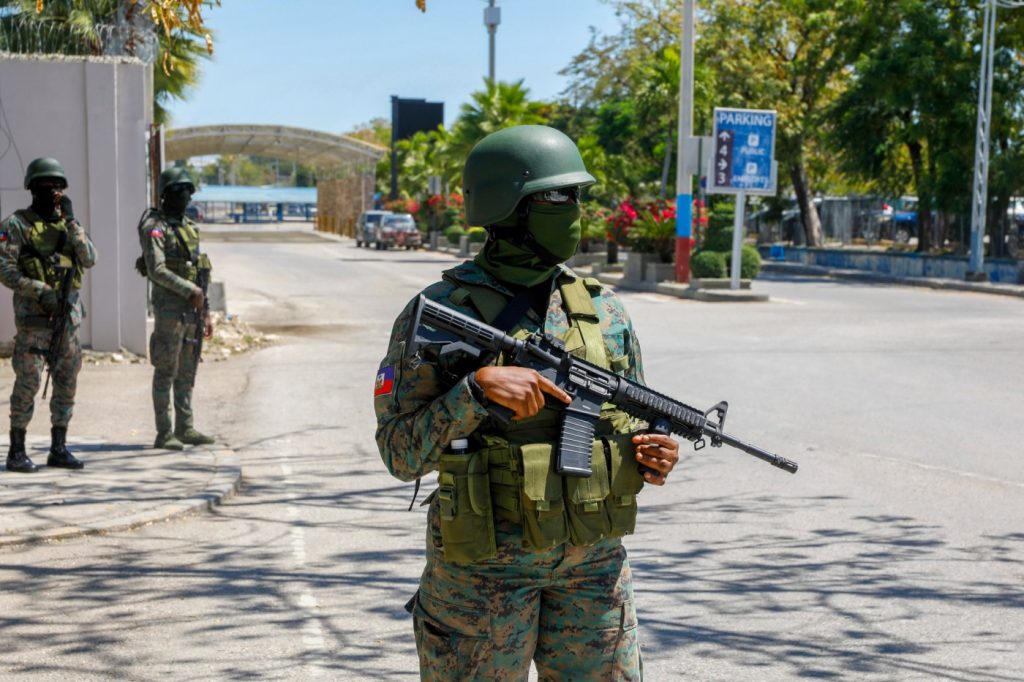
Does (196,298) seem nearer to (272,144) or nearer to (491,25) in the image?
(491,25)

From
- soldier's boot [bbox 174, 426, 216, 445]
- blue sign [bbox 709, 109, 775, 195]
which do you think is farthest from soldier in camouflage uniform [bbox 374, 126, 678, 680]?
blue sign [bbox 709, 109, 775, 195]

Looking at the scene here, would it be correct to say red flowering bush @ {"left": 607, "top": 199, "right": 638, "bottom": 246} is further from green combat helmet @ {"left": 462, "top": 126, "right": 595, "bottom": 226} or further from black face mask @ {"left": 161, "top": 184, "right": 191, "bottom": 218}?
green combat helmet @ {"left": 462, "top": 126, "right": 595, "bottom": 226}

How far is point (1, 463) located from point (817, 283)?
969 inches

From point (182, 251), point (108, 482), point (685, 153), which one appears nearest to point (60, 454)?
point (108, 482)

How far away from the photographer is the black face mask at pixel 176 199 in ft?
26.9

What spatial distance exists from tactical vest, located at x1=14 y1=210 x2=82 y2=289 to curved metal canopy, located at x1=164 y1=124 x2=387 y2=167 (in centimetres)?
5017

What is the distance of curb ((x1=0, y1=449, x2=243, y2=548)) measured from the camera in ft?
20.8

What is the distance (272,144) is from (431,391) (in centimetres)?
6734

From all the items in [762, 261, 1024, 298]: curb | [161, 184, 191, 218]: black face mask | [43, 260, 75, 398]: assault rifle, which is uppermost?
[161, 184, 191, 218]: black face mask

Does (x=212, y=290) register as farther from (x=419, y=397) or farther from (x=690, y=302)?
(x=419, y=397)

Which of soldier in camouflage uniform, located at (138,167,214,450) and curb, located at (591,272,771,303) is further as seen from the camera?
curb, located at (591,272,771,303)

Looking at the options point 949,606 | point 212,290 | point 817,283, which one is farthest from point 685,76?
point 949,606

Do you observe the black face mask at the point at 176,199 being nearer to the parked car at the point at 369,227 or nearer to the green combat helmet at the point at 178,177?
the green combat helmet at the point at 178,177

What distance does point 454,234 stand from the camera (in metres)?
46.2
